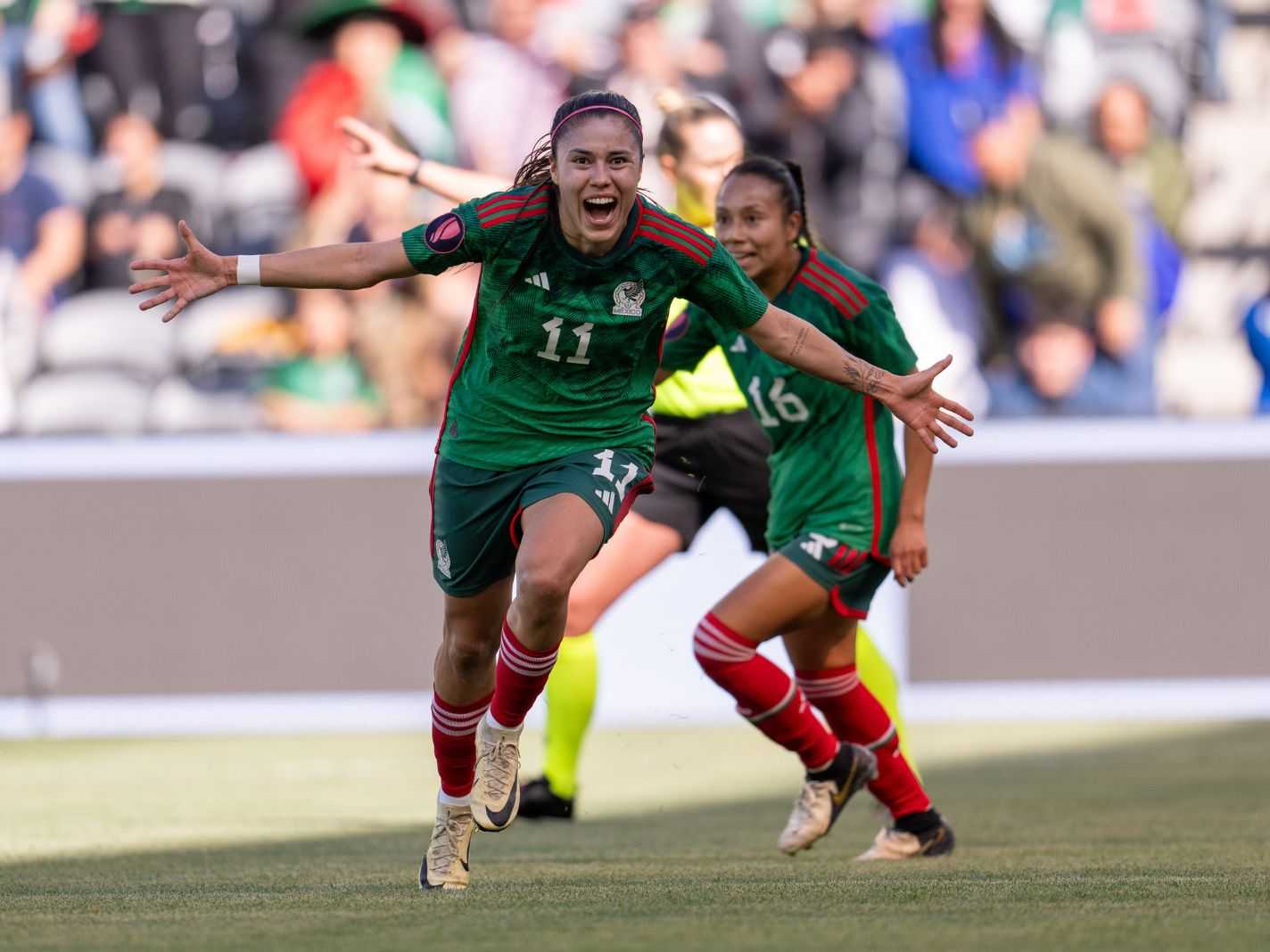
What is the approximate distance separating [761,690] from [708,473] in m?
1.50

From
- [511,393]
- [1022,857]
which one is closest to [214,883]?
[511,393]

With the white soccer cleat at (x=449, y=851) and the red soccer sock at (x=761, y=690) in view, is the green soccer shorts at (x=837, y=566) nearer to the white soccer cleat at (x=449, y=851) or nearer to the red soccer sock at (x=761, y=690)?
the red soccer sock at (x=761, y=690)

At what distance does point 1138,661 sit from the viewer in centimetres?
1016

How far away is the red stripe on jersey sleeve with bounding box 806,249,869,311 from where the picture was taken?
18.6ft

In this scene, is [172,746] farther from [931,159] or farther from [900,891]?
[900,891]

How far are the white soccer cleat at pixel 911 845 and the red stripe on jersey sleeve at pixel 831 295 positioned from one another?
1436mm

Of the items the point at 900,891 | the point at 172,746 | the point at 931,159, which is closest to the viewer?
the point at 900,891

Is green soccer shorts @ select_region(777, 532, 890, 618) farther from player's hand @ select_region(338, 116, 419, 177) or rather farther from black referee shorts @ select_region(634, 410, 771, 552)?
player's hand @ select_region(338, 116, 419, 177)

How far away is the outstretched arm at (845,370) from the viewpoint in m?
4.83

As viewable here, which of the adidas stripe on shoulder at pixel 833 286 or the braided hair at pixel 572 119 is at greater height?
the braided hair at pixel 572 119

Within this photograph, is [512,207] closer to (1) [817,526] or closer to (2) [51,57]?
(1) [817,526]

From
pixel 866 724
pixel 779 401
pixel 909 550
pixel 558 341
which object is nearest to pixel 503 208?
pixel 558 341

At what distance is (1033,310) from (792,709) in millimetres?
5560

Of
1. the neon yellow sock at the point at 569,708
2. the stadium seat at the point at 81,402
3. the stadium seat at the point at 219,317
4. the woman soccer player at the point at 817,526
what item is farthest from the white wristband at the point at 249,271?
the stadium seat at the point at 219,317
